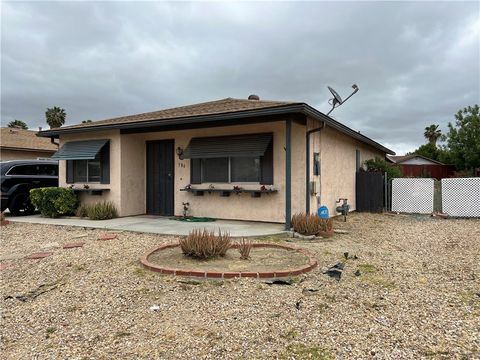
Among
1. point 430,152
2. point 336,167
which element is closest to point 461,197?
point 336,167

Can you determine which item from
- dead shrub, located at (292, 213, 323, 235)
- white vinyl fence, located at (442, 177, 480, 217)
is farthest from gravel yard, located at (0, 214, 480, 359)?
white vinyl fence, located at (442, 177, 480, 217)

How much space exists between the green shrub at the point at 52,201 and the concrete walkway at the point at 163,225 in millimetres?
288

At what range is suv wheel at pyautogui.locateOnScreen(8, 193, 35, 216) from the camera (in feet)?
35.6

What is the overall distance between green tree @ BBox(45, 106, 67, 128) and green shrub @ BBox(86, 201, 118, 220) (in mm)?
30109

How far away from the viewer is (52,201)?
10320 millimetres

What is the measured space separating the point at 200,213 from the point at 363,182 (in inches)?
255

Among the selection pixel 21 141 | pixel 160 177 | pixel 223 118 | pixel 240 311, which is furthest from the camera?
pixel 21 141

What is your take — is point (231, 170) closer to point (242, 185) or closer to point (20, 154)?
point (242, 185)

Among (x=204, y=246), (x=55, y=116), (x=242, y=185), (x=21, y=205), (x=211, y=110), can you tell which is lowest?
(x=204, y=246)

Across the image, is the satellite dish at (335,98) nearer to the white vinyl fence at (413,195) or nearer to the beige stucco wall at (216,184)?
the beige stucco wall at (216,184)

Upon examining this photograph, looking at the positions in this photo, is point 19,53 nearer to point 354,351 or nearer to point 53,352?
point 53,352

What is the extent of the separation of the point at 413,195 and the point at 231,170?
6.90m

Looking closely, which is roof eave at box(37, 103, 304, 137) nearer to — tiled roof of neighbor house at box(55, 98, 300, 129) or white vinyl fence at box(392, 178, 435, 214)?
tiled roof of neighbor house at box(55, 98, 300, 129)

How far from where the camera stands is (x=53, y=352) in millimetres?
2609
